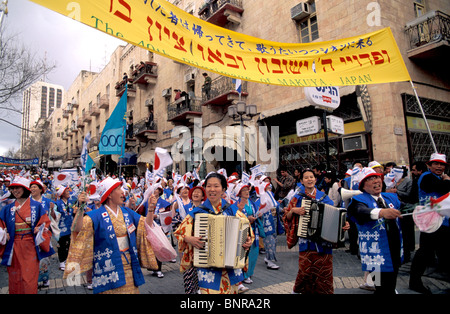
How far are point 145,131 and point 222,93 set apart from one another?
9235 mm

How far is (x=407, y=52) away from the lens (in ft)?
33.3

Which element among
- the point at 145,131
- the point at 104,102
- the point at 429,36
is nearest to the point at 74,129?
the point at 104,102

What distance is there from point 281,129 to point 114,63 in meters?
23.3

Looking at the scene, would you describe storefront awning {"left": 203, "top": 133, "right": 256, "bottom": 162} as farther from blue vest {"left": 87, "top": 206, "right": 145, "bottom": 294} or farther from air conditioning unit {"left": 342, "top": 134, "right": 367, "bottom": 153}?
blue vest {"left": 87, "top": 206, "right": 145, "bottom": 294}

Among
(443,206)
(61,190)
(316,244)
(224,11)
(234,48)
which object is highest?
(224,11)

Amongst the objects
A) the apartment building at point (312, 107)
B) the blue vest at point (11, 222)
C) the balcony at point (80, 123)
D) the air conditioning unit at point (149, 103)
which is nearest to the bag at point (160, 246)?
the blue vest at point (11, 222)

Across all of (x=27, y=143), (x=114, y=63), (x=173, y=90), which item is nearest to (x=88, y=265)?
(x=173, y=90)

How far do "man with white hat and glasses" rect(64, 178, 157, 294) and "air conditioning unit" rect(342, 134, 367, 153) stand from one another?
883cm

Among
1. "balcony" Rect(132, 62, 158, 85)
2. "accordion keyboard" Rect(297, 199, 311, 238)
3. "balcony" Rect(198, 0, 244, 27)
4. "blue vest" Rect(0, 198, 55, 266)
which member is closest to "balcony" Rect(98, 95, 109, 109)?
"balcony" Rect(132, 62, 158, 85)

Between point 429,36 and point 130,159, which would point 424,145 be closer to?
point 429,36

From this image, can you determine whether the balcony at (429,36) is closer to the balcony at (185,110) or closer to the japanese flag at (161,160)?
the japanese flag at (161,160)

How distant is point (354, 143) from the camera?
10.2 m

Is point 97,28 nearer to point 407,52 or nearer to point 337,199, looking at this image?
point 337,199

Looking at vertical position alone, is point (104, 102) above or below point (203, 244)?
above
